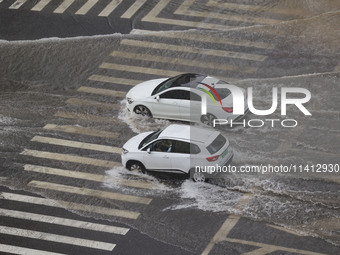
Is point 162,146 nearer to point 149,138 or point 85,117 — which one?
point 149,138

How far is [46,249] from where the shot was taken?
1845 centimetres

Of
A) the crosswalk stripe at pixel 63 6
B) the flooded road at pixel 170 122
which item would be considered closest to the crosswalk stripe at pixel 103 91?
the flooded road at pixel 170 122

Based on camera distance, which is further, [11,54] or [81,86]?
[11,54]

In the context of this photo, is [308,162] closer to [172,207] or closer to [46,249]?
[172,207]

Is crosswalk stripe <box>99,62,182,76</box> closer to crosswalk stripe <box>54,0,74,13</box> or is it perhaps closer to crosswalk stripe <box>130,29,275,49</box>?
crosswalk stripe <box>130,29,275,49</box>

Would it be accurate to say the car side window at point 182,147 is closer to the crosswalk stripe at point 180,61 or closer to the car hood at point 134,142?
the car hood at point 134,142

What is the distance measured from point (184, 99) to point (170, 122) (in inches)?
39.3

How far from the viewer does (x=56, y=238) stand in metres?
18.8

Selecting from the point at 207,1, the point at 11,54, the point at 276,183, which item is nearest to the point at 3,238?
the point at 276,183

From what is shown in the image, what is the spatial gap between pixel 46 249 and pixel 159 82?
871 centimetres

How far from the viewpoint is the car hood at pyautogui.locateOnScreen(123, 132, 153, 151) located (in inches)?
832

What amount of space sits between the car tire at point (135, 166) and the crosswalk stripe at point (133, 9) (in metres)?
11.1

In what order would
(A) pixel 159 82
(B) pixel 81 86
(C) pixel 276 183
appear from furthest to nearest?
(B) pixel 81 86
(A) pixel 159 82
(C) pixel 276 183

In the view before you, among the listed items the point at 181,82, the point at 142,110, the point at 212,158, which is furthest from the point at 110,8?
the point at 212,158
